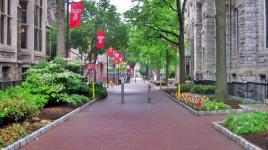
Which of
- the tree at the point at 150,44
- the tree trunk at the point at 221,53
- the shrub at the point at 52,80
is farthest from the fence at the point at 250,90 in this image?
the tree at the point at 150,44

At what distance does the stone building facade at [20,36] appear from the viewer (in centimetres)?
2452

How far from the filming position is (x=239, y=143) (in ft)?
37.2

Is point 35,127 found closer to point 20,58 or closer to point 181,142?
point 181,142

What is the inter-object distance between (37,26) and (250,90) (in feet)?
→ 46.2

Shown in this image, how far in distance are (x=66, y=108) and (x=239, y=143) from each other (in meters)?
10.8

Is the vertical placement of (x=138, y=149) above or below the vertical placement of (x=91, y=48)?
below

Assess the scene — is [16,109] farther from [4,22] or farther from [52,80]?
[4,22]

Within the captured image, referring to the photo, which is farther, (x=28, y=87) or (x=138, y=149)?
(x=28, y=87)

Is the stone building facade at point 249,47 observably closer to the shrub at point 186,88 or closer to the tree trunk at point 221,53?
the tree trunk at point 221,53

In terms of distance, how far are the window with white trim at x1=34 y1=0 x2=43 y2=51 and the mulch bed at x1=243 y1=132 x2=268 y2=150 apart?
21.9 meters

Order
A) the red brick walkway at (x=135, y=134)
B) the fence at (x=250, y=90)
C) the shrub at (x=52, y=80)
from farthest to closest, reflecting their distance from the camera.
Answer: the fence at (x=250, y=90) → the shrub at (x=52, y=80) → the red brick walkway at (x=135, y=134)

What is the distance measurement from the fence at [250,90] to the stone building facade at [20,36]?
42.3ft

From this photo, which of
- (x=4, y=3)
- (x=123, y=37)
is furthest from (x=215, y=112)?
(x=123, y=37)

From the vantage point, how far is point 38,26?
31.6 m
